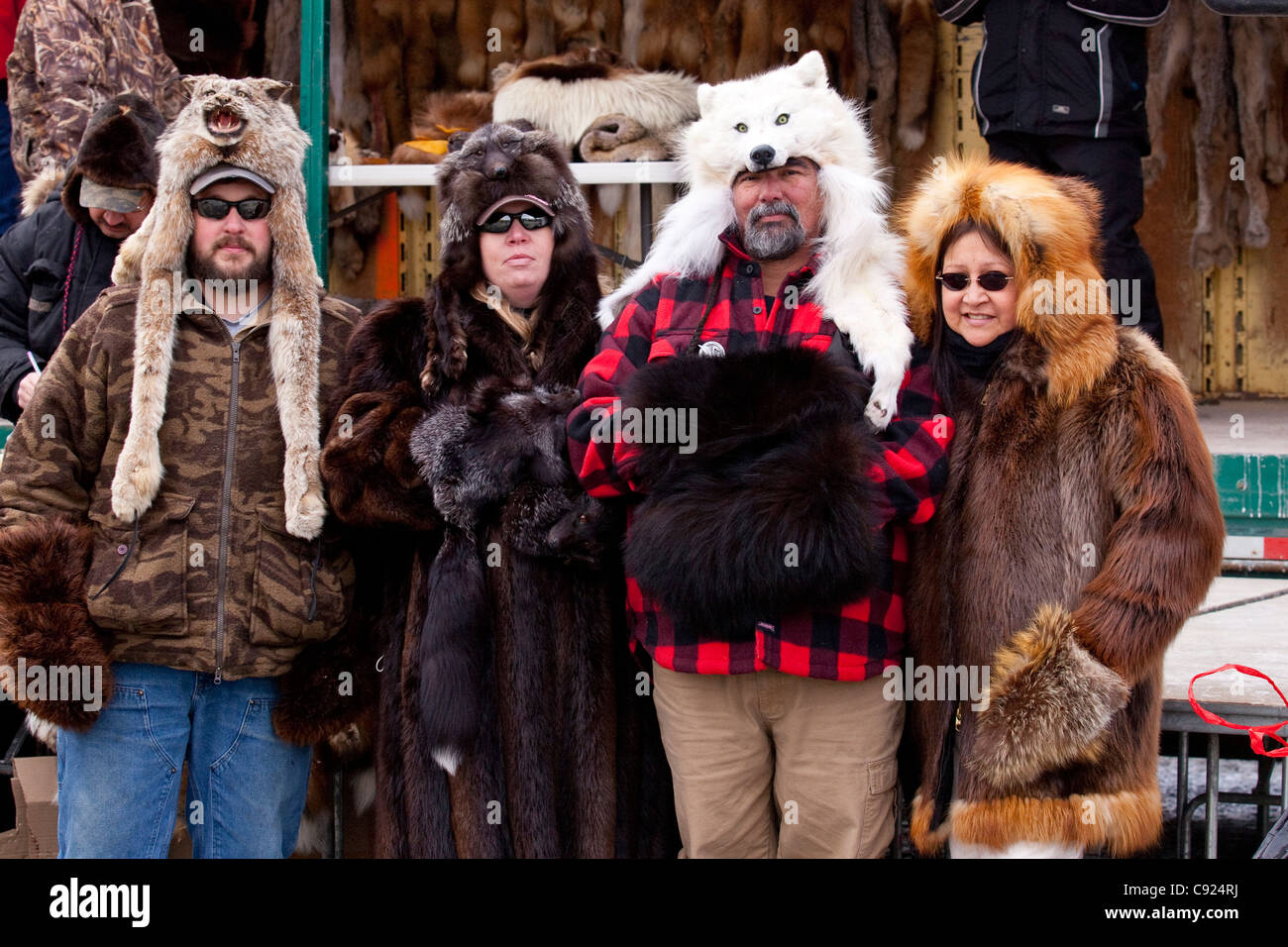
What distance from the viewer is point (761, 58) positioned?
6.09m

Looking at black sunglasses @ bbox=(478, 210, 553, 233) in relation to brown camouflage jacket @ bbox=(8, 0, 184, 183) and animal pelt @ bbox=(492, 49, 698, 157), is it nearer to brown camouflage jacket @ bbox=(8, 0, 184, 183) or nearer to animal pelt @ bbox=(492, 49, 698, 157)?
brown camouflage jacket @ bbox=(8, 0, 184, 183)

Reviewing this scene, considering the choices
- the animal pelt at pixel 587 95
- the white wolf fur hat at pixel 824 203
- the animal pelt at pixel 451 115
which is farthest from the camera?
the animal pelt at pixel 451 115

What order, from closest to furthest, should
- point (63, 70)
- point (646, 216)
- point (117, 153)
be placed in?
point (117, 153)
point (63, 70)
point (646, 216)

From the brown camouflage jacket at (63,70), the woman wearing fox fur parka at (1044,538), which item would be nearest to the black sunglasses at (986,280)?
the woman wearing fox fur parka at (1044,538)

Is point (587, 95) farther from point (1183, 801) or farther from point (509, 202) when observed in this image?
point (1183, 801)

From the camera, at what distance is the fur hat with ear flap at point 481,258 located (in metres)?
3.06

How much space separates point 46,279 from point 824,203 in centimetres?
234

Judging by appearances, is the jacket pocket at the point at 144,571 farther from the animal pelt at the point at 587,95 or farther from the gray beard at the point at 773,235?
the animal pelt at the point at 587,95

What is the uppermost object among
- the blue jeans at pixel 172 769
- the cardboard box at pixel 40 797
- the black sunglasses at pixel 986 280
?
the black sunglasses at pixel 986 280

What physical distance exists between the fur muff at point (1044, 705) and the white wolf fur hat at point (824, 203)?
58 centimetres

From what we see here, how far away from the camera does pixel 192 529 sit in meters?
2.88

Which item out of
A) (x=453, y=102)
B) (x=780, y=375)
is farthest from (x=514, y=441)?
(x=453, y=102)

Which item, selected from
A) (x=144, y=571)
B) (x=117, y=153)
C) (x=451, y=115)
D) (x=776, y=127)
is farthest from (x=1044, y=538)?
(x=451, y=115)

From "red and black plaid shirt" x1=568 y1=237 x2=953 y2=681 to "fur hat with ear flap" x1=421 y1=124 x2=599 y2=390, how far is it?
0.22 meters
